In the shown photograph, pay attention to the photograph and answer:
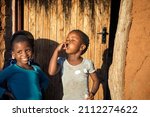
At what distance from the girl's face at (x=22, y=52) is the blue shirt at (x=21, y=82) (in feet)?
0.35

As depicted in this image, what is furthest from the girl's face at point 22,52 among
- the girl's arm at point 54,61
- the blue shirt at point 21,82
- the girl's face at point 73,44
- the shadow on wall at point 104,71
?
the shadow on wall at point 104,71

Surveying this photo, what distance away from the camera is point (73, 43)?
4566 mm

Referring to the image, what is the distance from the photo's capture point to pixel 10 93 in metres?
4.33

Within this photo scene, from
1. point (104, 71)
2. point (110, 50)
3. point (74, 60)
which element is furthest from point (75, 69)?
point (110, 50)

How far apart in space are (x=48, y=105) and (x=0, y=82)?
2.44 ft

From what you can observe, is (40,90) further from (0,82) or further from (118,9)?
(118,9)

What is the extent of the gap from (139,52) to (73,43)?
953mm

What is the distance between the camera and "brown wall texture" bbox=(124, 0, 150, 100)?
4574 mm

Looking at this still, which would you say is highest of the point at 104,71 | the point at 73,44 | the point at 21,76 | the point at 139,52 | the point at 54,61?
the point at 73,44

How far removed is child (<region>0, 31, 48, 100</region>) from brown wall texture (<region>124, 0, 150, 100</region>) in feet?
4.45

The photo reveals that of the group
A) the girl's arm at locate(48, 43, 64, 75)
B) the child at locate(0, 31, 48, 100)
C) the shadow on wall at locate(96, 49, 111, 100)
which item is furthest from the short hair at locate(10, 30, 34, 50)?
the shadow on wall at locate(96, 49, 111, 100)

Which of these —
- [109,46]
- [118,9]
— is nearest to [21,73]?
[109,46]

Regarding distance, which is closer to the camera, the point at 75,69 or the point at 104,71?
the point at 75,69

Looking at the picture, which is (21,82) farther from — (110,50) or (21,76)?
(110,50)
